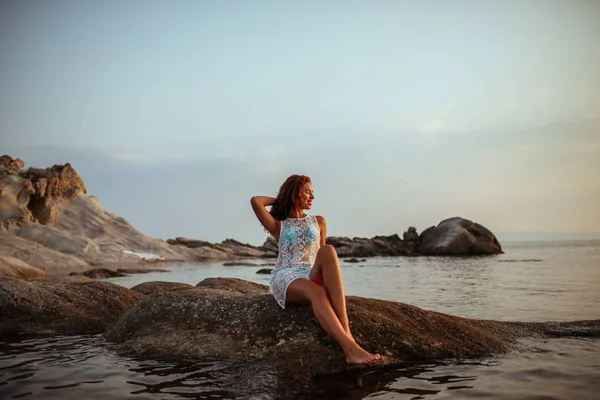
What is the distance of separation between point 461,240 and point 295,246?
48205mm

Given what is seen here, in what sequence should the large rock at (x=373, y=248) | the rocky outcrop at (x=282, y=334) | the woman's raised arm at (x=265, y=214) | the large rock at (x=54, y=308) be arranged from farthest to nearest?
the large rock at (x=373, y=248)
the large rock at (x=54, y=308)
the woman's raised arm at (x=265, y=214)
the rocky outcrop at (x=282, y=334)

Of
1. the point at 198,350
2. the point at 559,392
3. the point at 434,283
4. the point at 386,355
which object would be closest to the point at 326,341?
the point at 386,355

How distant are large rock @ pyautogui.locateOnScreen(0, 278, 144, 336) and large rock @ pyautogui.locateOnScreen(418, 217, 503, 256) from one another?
46244mm

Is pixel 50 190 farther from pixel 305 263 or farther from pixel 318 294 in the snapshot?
pixel 318 294

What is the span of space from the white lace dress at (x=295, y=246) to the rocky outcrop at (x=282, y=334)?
441mm

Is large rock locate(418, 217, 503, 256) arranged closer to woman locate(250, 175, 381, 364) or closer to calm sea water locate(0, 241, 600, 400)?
calm sea water locate(0, 241, 600, 400)

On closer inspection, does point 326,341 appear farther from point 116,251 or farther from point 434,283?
point 116,251

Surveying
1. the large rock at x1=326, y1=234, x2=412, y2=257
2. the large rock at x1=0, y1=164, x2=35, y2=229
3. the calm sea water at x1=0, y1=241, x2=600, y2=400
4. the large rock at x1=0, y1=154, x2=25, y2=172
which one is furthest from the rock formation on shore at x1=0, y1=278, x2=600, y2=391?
the large rock at x1=326, y1=234, x2=412, y2=257

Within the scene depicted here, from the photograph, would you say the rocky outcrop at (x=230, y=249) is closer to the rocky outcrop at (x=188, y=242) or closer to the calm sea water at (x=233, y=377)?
the rocky outcrop at (x=188, y=242)

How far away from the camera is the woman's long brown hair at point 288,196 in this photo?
721cm

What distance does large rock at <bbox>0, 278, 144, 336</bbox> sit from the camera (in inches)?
365

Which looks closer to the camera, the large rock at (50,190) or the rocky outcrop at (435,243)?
the large rock at (50,190)

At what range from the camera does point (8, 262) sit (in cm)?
2244

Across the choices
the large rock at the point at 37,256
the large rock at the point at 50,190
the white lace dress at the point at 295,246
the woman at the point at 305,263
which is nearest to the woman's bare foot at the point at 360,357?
the woman at the point at 305,263
